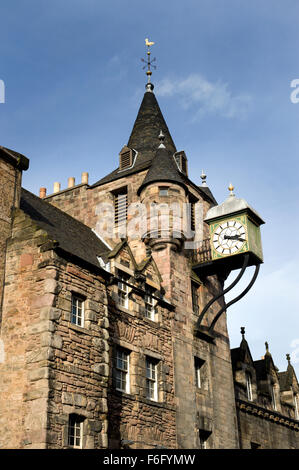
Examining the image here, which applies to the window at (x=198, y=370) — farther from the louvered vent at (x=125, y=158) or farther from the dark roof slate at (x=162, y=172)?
the louvered vent at (x=125, y=158)

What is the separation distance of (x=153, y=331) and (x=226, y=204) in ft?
19.9

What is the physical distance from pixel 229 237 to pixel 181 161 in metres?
6.00

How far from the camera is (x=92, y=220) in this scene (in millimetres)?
27766

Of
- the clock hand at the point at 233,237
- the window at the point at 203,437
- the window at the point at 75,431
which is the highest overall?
the clock hand at the point at 233,237

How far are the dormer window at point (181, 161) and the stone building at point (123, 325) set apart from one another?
0.07 metres

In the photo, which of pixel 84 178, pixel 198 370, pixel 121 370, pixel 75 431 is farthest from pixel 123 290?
pixel 84 178

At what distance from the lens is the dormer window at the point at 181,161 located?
28.6m

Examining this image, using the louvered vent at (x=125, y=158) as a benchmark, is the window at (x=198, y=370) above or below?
below

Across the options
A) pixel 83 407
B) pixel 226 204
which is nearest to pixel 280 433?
pixel 226 204

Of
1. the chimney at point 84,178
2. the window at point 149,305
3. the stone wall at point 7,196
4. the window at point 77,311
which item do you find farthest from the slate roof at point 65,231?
the chimney at point 84,178

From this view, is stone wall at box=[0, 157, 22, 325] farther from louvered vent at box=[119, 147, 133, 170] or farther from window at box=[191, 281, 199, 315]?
louvered vent at box=[119, 147, 133, 170]

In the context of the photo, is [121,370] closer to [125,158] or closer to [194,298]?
[194,298]

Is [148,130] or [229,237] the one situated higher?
[148,130]

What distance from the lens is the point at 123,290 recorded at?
21.5m
